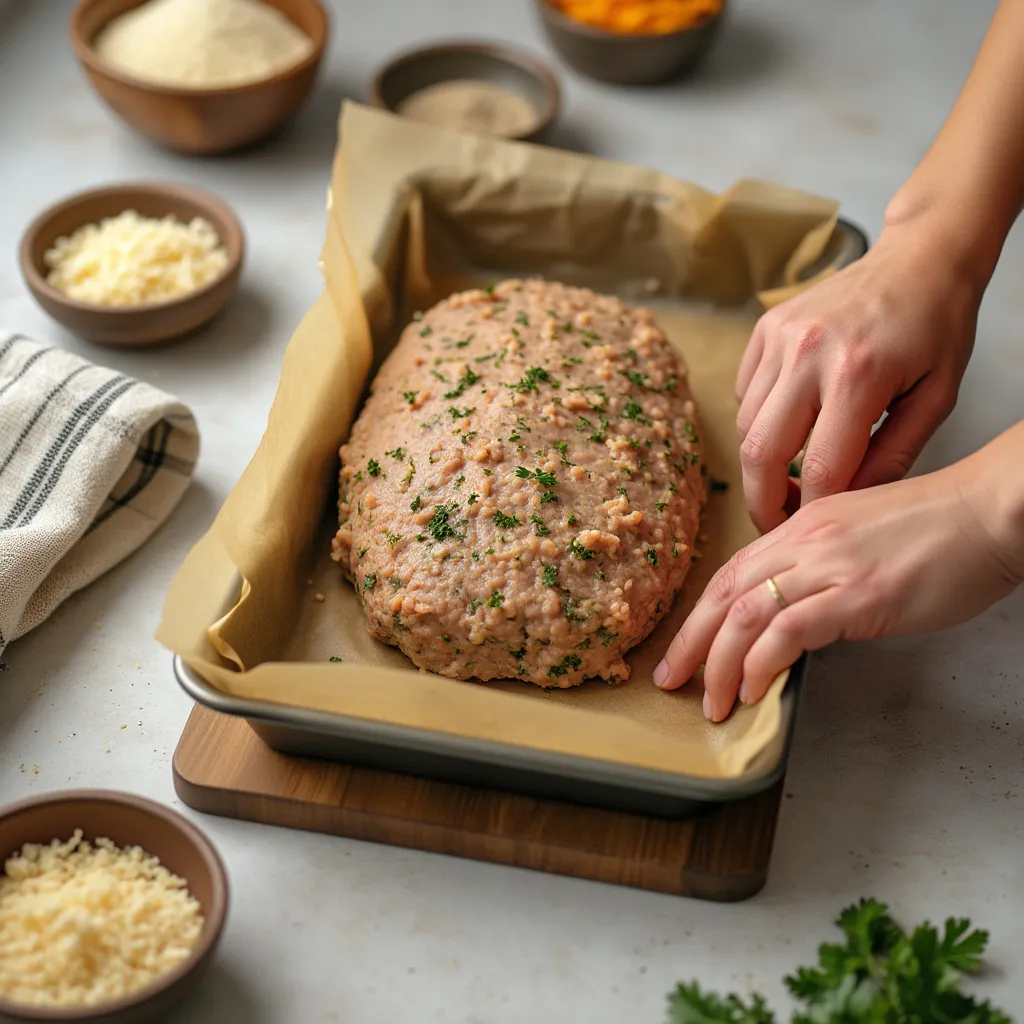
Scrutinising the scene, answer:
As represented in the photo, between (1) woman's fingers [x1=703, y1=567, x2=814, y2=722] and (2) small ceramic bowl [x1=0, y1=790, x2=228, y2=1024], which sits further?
(1) woman's fingers [x1=703, y1=567, x2=814, y2=722]

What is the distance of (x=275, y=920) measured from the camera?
1753 millimetres

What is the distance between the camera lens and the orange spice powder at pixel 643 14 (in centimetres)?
320

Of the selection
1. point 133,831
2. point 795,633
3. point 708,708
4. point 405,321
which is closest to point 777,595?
point 795,633

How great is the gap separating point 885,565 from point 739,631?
0.21 meters

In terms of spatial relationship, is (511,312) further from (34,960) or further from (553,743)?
(34,960)

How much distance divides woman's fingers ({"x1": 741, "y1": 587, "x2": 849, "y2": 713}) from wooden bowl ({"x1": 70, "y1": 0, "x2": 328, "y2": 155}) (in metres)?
1.83

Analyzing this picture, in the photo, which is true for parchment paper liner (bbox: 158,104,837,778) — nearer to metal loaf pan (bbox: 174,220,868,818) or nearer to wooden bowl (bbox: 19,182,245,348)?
metal loaf pan (bbox: 174,220,868,818)

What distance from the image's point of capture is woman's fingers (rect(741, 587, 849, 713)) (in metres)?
1.69

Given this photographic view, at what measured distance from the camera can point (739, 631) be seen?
1765 millimetres

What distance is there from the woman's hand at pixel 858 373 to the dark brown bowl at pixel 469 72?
3.91 feet

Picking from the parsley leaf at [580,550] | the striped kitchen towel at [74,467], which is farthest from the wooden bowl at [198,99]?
the parsley leaf at [580,550]

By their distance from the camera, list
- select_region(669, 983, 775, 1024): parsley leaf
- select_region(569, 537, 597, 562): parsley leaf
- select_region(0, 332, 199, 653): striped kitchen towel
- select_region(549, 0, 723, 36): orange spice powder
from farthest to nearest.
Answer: select_region(549, 0, 723, 36): orange spice powder
select_region(0, 332, 199, 653): striped kitchen towel
select_region(569, 537, 597, 562): parsley leaf
select_region(669, 983, 775, 1024): parsley leaf

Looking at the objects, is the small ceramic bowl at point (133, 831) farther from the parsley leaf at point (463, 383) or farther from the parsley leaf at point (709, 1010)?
the parsley leaf at point (463, 383)

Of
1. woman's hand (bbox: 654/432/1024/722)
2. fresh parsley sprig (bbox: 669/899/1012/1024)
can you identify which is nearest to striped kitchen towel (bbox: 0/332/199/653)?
woman's hand (bbox: 654/432/1024/722)
